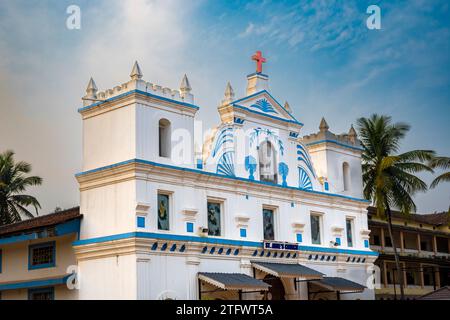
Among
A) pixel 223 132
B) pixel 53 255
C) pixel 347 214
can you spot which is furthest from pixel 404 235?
pixel 53 255

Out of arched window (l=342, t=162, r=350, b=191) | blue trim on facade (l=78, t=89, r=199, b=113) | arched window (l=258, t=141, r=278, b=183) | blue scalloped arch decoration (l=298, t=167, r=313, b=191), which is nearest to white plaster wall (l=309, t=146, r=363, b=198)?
arched window (l=342, t=162, r=350, b=191)

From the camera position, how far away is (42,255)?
100 feet

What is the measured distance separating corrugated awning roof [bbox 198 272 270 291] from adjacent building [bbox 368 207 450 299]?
66.2ft

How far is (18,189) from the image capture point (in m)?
47.4

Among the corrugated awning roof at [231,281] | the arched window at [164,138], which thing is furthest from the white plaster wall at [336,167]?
the arched window at [164,138]

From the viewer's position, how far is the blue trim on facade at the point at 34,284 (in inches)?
1116

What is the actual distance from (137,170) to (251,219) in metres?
6.61

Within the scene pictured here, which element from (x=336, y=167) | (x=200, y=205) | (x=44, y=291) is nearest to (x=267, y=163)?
(x=200, y=205)

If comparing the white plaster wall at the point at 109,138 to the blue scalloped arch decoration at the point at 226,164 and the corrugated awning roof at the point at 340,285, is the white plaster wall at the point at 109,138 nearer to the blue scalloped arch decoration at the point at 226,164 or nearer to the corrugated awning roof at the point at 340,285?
the blue scalloped arch decoration at the point at 226,164

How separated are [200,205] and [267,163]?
494 centimetres

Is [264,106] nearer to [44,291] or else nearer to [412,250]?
[44,291]

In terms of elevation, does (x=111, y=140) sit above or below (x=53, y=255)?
above
